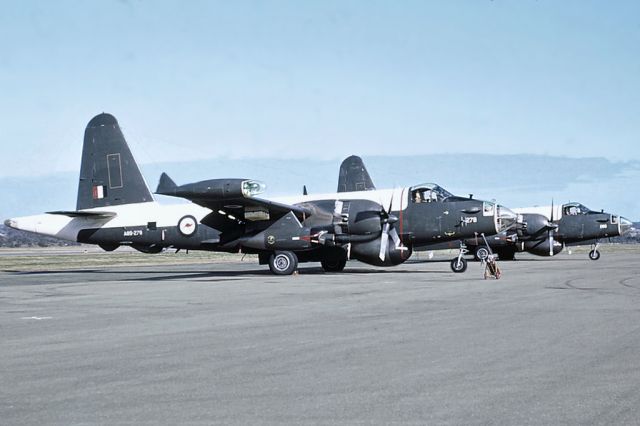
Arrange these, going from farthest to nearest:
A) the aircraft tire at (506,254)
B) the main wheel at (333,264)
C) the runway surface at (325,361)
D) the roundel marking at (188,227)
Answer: the aircraft tire at (506,254)
the main wheel at (333,264)
the roundel marking at (188,227)
the runway surface at (325,361)

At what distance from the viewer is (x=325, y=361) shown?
10156 mm

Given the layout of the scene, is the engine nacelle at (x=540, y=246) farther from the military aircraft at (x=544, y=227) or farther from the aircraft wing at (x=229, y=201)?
the aircraft wing at (x=229, y=201)

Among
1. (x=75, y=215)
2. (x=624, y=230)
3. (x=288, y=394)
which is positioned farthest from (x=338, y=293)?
(x=624, y=230)

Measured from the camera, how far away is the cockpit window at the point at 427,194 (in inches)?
1390

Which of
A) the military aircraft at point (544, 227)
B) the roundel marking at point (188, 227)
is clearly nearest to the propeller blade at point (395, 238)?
the roundel marking at point (188, 227)

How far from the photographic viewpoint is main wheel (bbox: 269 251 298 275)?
34438mm

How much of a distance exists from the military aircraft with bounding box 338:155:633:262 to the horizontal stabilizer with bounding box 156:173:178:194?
20.5 m

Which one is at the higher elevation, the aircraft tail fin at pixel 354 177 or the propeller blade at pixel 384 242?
the aircraft tail fin at pixel 354 177

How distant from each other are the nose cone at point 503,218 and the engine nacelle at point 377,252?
4231 mm

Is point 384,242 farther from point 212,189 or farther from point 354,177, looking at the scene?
point 354,177

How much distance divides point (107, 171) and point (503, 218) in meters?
18.4

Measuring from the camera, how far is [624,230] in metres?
54.9

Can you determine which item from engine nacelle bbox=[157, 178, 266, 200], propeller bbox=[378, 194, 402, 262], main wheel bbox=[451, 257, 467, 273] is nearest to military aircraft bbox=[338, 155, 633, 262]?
main wheel bbox=[451, 257, 467, 273]

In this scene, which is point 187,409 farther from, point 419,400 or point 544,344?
point 544,344
